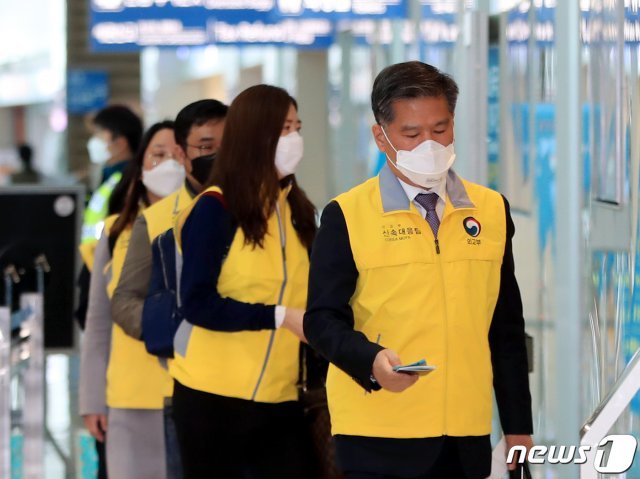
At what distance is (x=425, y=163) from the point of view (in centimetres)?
311

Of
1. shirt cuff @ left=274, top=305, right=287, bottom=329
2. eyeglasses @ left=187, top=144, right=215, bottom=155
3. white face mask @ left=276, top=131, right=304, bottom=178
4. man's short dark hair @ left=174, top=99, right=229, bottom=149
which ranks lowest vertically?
shirt cuff @ left=274, top=305, right=287, bottom=329

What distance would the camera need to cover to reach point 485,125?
5.95 metres

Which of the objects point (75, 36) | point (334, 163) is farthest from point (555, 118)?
point (75, 36)

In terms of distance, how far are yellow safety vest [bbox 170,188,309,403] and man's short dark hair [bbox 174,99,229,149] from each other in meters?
0.65

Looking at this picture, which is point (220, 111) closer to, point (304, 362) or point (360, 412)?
point (304, 362)

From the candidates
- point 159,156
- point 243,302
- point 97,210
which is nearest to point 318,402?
point 243,302

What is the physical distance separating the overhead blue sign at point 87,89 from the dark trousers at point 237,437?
60.5ft

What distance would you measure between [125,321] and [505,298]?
5.44 feet

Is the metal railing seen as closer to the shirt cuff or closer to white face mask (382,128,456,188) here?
white face mask (382,128,456,188)

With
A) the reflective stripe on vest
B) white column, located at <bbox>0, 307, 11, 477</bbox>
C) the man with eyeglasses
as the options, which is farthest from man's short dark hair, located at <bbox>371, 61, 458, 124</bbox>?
the reflective stripe on vest

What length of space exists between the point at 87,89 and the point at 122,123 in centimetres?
1456

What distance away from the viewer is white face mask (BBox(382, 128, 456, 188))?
3.11m

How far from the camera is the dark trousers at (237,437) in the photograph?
3902mm

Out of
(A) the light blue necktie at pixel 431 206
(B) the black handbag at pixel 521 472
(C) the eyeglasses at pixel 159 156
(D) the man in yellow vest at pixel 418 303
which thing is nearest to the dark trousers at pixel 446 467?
(D) the man in yellow vest at pixel 418 303
